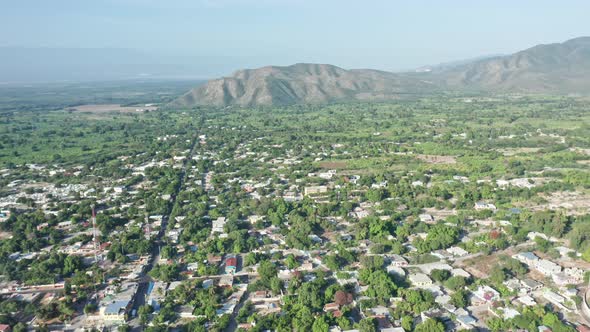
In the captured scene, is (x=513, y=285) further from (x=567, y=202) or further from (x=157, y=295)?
(x=157, y=295)

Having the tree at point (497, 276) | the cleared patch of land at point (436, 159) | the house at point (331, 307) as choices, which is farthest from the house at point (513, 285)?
the cleared patch of land at point (436, 159)

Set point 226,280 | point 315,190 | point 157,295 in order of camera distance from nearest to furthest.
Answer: point 157,295
point 226,280
point 315,190

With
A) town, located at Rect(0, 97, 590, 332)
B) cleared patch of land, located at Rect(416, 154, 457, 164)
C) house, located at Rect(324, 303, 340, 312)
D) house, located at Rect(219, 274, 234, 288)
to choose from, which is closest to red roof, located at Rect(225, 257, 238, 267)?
town, located at Rect(0, 97, 590, 332)

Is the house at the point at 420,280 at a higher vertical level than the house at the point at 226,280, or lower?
higher

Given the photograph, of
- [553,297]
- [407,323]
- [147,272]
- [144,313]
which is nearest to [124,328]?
[144,313]

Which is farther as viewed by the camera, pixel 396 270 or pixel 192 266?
pixel 192 266

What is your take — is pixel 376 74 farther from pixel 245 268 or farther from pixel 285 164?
pixel 245 268

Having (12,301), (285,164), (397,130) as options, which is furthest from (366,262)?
(397,130)

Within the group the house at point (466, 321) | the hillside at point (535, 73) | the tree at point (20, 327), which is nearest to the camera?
the house at point (466, 321)

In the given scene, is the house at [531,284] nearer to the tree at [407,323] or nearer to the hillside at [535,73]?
the tree at [407,323]
